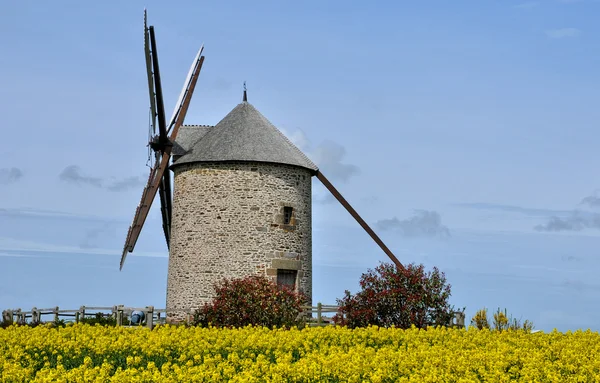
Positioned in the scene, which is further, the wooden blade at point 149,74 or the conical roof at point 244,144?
the wooden blade at point 149,74

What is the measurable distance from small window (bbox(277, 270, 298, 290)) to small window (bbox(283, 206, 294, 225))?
1787 millimetres

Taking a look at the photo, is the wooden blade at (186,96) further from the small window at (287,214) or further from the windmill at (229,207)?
the small window at (287,214)

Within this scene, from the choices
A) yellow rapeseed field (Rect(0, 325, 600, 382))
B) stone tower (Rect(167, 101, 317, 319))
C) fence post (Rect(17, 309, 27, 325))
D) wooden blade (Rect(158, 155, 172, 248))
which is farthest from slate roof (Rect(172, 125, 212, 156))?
yellow rapeseed field (Rect(0, 325, 600, 382))

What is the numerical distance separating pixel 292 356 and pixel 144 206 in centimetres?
1680

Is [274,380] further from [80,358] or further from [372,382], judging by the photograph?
[80,358]

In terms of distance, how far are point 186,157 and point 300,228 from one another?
4992 mm

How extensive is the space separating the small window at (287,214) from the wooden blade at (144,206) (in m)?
4.94

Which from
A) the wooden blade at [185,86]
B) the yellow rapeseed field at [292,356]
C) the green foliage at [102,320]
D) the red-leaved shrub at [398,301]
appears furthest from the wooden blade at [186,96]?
the yellow rapeseed field at [292,356]

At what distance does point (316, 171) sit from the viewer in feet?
96.9

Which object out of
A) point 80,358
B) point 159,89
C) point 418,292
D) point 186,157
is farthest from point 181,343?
point 159,89

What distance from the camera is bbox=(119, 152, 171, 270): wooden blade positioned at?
28516 mm

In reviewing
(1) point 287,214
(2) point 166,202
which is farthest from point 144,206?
(1) point 287,214

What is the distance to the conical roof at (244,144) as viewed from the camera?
27375mm

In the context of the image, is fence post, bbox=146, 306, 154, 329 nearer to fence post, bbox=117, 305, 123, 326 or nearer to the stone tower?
fence post, bbox=117, 305, 123, 326
